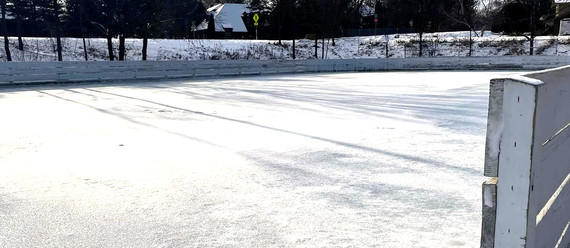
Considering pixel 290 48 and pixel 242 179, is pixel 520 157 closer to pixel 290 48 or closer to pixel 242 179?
pixel 242 179

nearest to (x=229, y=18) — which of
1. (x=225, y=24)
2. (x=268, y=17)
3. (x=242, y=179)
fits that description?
(x=225, y=24)

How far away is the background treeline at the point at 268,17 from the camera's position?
3447 cm

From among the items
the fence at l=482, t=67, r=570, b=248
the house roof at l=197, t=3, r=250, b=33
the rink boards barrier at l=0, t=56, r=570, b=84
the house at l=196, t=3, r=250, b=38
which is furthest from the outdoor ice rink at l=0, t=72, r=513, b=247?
the house roof at l=197, t=3, r=250, b=33

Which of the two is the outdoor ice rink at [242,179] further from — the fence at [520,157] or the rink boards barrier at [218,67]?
the rink boards barrier at [218,67]

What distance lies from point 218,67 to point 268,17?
870 inches

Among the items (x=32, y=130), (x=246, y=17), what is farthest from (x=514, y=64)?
(x=246, y=17)

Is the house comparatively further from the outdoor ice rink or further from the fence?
the fence

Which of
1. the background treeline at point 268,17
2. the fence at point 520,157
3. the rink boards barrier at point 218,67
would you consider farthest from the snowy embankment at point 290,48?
the fence at point 520,157

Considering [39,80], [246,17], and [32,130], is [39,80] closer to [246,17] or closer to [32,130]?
[32,130]

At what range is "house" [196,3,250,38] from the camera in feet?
187

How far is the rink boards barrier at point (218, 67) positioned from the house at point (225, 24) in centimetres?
2906

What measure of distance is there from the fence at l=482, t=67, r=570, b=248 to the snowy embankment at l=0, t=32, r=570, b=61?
117 feet

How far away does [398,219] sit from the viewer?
375cm

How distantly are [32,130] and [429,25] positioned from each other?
5867 centimetres
